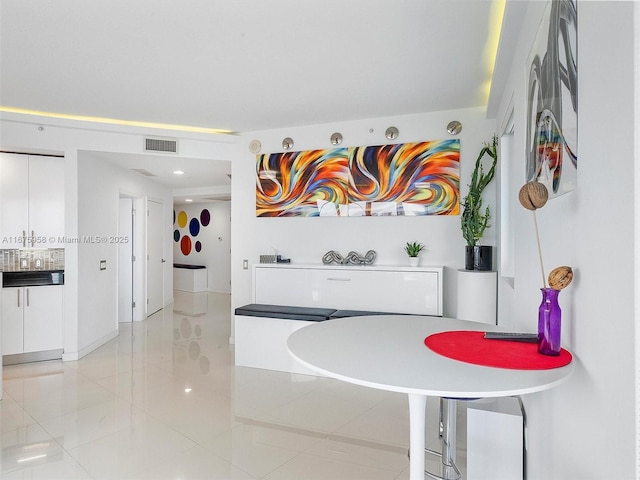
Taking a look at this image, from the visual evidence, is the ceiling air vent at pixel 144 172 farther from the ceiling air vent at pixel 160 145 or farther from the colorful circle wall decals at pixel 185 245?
the colorful circle wall decals at pixel 185 245

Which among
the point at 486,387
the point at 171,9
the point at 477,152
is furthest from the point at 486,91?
the point at 486,387

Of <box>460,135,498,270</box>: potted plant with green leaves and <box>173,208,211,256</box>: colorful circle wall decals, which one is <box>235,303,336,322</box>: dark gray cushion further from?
<box>173,208,211,256</box>: colorful circle wall decals

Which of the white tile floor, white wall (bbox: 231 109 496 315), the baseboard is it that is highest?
white wall (bbox: 231 109 496 315)

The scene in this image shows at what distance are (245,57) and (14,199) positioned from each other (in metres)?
3.28

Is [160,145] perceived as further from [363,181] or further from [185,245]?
[185,245]

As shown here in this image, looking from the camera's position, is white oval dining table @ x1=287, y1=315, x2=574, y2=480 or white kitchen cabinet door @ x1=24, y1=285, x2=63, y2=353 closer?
white oval dining table @ x1=287, y1=315, x2=574, y2=480

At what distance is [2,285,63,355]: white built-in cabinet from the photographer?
4.21m

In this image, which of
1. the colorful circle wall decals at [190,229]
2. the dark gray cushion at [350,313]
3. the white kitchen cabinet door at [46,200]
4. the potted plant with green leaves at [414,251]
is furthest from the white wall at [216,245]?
the potted plant with green leaves at [414,251]

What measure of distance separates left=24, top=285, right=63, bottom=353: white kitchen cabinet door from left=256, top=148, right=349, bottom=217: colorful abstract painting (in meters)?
2.52

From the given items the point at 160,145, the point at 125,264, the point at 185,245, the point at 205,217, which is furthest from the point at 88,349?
the point at 185,245

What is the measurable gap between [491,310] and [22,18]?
403cm

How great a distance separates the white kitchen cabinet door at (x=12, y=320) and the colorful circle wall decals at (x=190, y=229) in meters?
5.82

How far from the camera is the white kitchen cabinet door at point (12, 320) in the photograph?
4.20 metres

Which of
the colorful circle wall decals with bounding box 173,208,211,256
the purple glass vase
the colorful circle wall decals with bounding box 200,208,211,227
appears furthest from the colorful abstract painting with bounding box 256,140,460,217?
the colorful circle wall decals with bounding box 173,208,211,256
